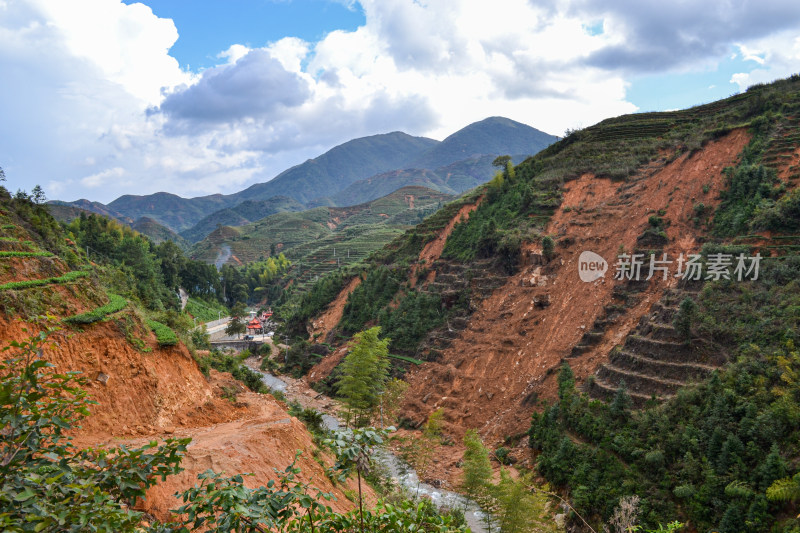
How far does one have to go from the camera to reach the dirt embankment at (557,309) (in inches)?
863

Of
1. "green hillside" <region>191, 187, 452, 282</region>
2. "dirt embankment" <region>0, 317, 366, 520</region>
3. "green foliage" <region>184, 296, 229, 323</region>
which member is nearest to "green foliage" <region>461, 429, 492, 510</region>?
"dirt embankment" <region>0, 317, 366, 520</region>

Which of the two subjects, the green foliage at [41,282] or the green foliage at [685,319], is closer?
the green foliage at [41,282]

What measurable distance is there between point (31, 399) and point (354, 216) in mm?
137191

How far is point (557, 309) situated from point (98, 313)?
69.8 ft

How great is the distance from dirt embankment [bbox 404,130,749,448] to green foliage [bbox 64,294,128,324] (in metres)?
16.5

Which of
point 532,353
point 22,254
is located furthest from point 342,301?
point 22,254

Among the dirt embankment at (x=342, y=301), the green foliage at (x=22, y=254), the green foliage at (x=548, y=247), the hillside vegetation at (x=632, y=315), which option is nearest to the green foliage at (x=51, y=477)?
the green foliage at (x=22, y=254)

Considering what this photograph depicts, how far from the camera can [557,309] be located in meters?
25.0

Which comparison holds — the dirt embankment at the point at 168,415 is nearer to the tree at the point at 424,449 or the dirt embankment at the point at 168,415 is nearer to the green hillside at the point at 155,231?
the tree at the point at 424,449

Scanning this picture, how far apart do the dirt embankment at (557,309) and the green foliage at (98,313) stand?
16.5 metres

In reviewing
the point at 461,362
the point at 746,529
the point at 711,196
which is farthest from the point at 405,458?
the point at 711,196

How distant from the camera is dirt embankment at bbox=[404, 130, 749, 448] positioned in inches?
863

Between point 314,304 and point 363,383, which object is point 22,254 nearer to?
point 363,383

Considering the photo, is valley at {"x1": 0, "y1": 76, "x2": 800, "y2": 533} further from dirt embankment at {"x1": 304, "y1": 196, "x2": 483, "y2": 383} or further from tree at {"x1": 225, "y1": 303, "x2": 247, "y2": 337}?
tree at {"x1": 225, "y1": 303, "x2": 247, "y2": 337}
